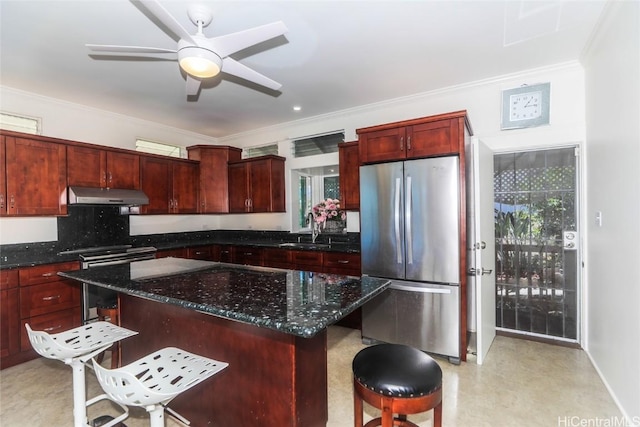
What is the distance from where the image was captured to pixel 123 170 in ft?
12.9

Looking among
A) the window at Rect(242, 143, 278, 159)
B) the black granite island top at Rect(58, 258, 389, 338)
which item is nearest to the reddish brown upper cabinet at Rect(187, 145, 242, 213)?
the window at Rect(242, 143, 278, 159)

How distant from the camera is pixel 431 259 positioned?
281cm

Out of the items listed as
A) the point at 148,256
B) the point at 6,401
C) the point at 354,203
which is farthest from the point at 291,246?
the point at 6,401

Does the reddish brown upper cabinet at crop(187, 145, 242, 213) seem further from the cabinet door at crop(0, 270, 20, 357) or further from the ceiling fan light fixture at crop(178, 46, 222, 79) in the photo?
the ceiling fan light fixture at crop(178, 46, 222, 79)

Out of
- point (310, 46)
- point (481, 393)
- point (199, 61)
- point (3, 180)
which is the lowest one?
point (481, 393)

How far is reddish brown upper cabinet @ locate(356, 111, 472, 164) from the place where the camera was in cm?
274

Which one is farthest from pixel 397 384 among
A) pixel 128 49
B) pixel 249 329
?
pixel 128 49

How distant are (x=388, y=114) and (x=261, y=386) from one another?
137 inches

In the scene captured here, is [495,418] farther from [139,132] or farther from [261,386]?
[139,132]

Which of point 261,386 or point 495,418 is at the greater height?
point 261,386

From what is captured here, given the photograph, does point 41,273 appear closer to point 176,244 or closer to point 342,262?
point 176,244

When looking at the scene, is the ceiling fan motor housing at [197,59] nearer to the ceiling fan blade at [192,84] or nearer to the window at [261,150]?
the ceiling fan blade at [192,84]

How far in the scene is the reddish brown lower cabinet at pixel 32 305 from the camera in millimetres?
2727

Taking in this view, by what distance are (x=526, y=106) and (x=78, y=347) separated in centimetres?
422
